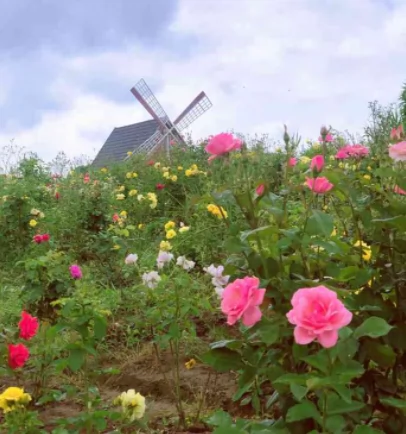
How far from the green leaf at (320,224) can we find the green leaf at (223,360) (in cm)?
33

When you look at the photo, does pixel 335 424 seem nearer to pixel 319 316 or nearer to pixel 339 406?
pixel 339 406

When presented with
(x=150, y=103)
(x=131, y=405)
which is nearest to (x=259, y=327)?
(x=131, y=405)

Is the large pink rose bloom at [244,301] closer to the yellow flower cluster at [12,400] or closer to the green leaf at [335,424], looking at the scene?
the green leaf at [335,424]

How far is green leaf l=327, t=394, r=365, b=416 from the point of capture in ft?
4.01

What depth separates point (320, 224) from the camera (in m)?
1.40

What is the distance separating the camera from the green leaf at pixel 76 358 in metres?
1.85

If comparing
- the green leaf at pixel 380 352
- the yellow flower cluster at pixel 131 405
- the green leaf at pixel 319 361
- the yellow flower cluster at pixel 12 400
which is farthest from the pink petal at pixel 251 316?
the yellow flower cluster at pixel 12 400

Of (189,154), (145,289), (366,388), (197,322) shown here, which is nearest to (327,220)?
(366,388)

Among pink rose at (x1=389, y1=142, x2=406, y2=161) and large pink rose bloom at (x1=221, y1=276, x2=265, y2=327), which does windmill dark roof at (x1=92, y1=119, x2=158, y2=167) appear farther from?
large pink rose bloom at (x1=221, y1=276, x2=265, y2=327)

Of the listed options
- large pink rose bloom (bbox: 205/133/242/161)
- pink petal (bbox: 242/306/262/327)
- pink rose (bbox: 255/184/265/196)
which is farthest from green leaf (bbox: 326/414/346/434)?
large pink rose bloom (bbox: 205/133/242/161)

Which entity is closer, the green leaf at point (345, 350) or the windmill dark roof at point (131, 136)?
the green leaf at point (345, 350)

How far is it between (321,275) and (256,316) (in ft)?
1.04

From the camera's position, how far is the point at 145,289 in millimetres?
2264

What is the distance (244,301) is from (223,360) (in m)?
0.27
